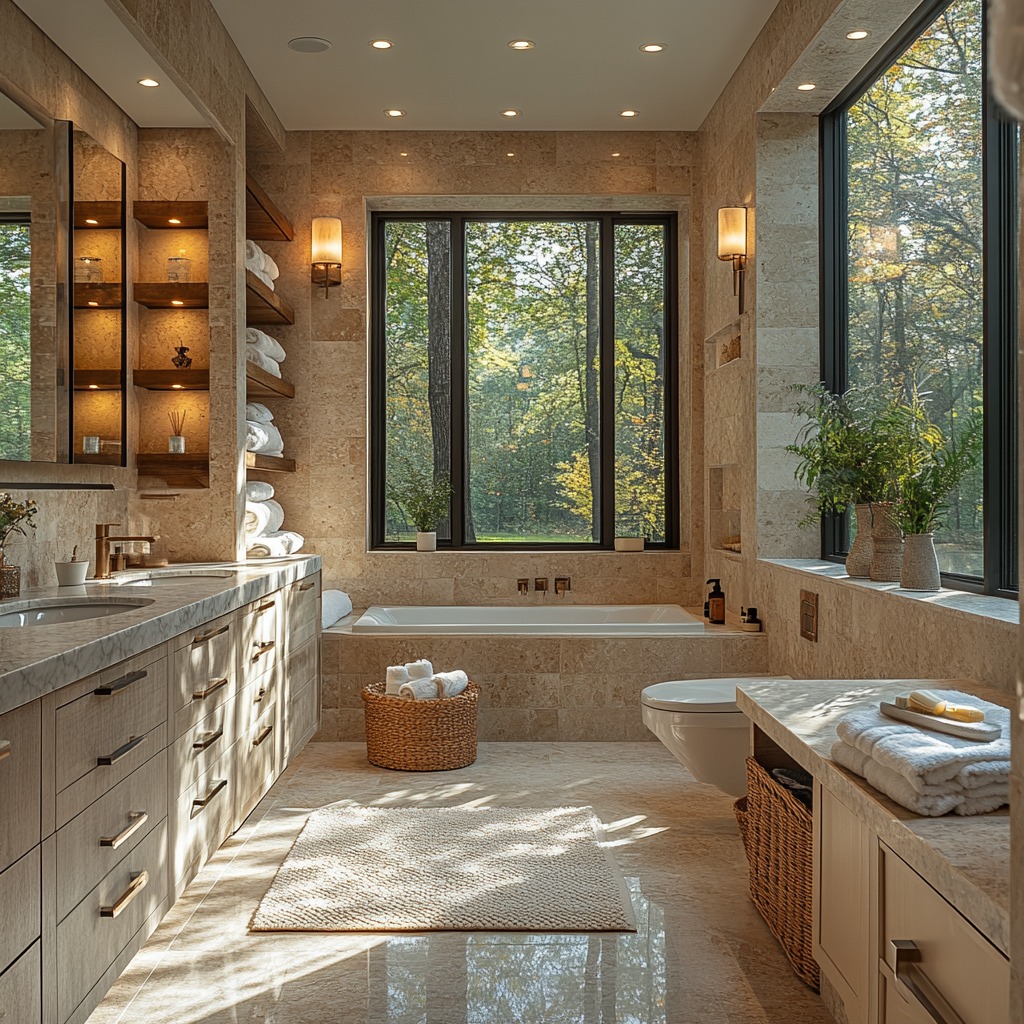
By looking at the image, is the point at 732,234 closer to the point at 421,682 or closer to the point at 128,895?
the point at 421,682

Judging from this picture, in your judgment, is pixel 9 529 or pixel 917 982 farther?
pixel 9 529

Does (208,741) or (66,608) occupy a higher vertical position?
(66,608)

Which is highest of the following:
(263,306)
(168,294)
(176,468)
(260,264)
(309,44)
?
(309,44)

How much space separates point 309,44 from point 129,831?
3.36m

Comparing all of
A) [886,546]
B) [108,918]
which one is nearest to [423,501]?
[886,546]

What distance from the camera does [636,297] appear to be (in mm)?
5602

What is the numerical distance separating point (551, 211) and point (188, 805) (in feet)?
13.0

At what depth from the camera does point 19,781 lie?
1544mm

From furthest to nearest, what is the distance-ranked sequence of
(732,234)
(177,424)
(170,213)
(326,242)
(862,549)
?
1. (326,242)
2. (732,234)
3. (177,424)
4. (170,213)
5. (862,549)

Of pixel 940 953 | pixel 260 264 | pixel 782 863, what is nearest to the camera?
pixel 940 953

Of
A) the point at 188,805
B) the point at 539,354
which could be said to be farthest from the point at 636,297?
the point at 188,805

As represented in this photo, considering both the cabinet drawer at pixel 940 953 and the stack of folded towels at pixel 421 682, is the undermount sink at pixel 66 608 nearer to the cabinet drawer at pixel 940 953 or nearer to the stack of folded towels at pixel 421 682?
the stack of folded towels at pixel 421 682

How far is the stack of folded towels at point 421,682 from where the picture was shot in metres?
4.13

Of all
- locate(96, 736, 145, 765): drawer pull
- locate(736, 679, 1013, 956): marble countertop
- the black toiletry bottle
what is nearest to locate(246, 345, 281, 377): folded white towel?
the black toiletry bottle
